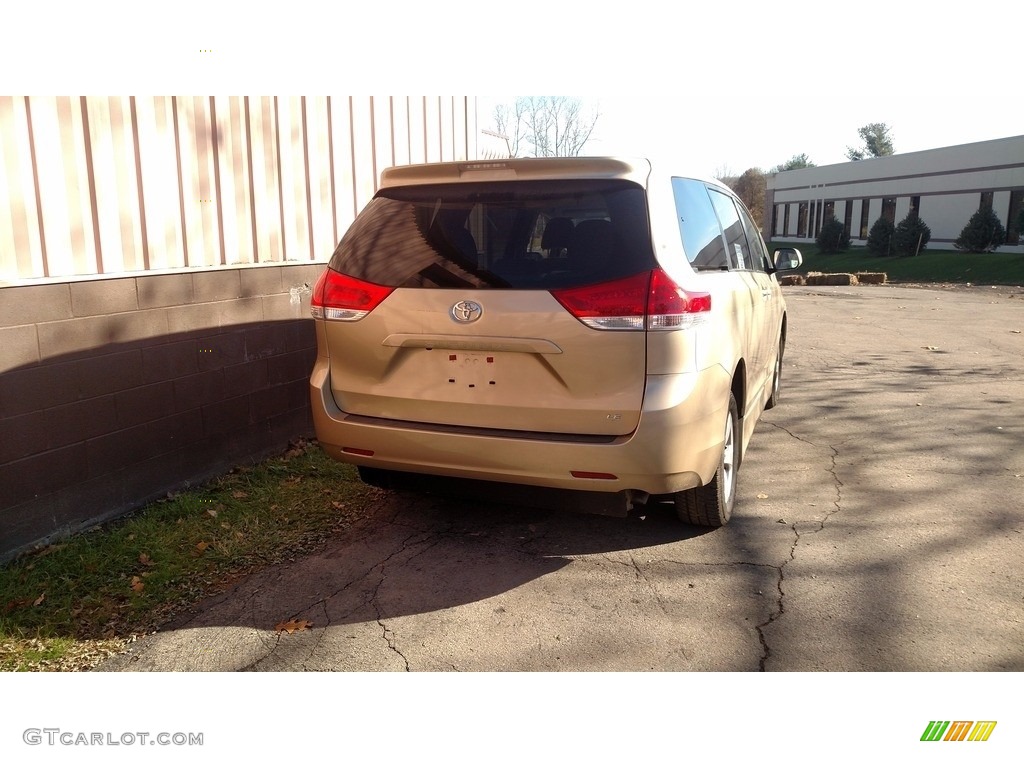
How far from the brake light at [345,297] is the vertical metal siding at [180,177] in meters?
1.48

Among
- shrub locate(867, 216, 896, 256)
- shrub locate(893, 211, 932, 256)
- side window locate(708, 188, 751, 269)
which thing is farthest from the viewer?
shrub locate(867, 216, 896, 256)

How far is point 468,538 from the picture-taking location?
14.2 feet

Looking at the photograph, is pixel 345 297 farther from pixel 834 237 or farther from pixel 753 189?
pixel 753 189

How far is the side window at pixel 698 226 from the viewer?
12.9ft

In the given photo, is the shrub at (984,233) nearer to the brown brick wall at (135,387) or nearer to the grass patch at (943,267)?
the grass patch at (943,267)

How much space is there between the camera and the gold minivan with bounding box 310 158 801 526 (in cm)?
350

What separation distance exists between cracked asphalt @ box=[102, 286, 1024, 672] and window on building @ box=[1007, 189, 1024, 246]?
1297 inches

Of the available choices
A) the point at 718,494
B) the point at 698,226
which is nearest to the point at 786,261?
the point at 698,226

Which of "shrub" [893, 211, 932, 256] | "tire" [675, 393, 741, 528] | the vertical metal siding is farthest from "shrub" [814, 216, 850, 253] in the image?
"tire" [675, 393, 741, 528]

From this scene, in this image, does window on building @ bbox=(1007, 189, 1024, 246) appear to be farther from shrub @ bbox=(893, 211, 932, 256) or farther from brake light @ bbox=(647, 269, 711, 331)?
brake light @ bbox=(647, 269, 711, 331)

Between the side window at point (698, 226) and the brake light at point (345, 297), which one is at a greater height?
the side window at point (698, 226)

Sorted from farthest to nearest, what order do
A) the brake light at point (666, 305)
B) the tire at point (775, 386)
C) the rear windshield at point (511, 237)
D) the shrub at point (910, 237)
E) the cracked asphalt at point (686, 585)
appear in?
1. the shrub at point (910, 237)
2. the tire at point (775, 386)
3. the rear windshield at point (511, 237)
4. the brake light at point (666, 305)
5. the cracked asphalt at point (686, 585)

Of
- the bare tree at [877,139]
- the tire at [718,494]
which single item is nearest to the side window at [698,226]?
the tire at [718,494]

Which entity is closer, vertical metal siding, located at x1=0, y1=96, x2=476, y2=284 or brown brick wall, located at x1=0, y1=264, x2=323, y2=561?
brown brick wall, located at x1=0, y1=264, x2=323, y2=561
